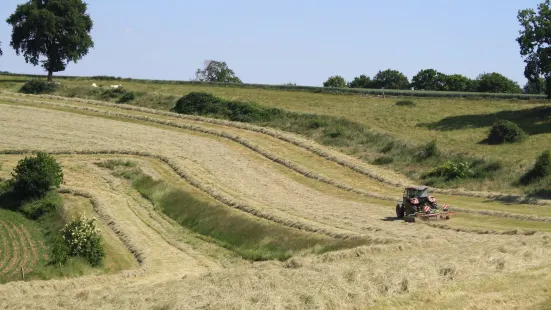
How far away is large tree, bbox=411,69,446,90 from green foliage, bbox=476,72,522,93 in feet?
82.8

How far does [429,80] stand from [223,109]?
294 feet

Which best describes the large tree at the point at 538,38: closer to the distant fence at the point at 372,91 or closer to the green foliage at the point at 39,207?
the distant fence at the point at 372,91

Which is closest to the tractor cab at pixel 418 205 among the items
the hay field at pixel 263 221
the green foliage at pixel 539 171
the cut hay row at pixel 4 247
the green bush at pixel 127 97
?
the hay field at pixel 263 221

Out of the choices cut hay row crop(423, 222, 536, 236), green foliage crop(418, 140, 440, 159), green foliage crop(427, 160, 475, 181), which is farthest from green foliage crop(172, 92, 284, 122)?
cut hay row crop(423, 222, 536, 236)

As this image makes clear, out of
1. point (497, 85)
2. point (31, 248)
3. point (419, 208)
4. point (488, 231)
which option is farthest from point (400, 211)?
point (497, 85)

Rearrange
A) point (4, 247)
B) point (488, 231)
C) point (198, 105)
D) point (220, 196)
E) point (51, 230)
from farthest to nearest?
1. point (198, 105)
2. point (220, 196)
3. point (51, 230)
4. point (4, 247)
5. point (488, 231)

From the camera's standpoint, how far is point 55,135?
78.2m

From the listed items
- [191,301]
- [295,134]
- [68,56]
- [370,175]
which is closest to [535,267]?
[191,301]

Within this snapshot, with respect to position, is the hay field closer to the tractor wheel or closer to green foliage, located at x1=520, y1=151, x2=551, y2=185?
the tractor wheel

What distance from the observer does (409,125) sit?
3324 inches

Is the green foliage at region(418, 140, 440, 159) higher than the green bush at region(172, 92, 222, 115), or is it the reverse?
the green bush at region(172, 92, 222, 115)

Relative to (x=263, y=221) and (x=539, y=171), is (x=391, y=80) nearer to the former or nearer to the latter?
(x=539, y=171)

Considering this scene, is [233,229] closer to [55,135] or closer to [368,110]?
[55,135]

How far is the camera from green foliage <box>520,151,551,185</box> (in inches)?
2264
